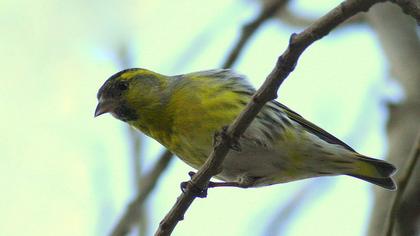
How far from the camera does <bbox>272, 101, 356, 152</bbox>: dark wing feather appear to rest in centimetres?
521

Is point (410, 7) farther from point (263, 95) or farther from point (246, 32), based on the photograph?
point (246, 32)

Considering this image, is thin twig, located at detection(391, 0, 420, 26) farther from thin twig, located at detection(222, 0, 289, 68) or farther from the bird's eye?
the bird's eye

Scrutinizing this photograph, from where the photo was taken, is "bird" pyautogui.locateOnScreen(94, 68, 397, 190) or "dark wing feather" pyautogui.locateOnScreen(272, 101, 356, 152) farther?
"dark wing feather" pyautogui.locateOnScreen(272, 101, 356, 152)

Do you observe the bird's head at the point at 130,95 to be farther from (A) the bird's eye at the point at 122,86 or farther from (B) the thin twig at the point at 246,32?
(B) the thin twig at the point at 246,32

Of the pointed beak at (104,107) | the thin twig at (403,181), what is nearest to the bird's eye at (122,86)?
the pointed beak at (104,107)

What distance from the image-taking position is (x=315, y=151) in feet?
16.5

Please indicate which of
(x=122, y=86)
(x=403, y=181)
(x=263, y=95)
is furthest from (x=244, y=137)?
(x=263, y=95)

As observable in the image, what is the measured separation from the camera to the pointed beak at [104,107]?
544 cm

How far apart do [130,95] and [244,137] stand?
1.09 m

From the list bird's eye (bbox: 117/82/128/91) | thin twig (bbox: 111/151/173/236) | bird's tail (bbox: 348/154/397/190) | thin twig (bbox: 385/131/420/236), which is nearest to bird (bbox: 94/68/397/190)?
bird's tail (bbox: 348/154/397/190)

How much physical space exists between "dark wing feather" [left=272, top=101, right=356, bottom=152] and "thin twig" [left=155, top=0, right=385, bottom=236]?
1.59 metres

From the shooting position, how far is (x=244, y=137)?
4.94m

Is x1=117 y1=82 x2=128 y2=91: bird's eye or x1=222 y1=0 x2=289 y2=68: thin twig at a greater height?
x1=222 y1=0 x2=289 y2=68: thin twig

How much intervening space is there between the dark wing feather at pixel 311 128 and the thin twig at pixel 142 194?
0.90 m
